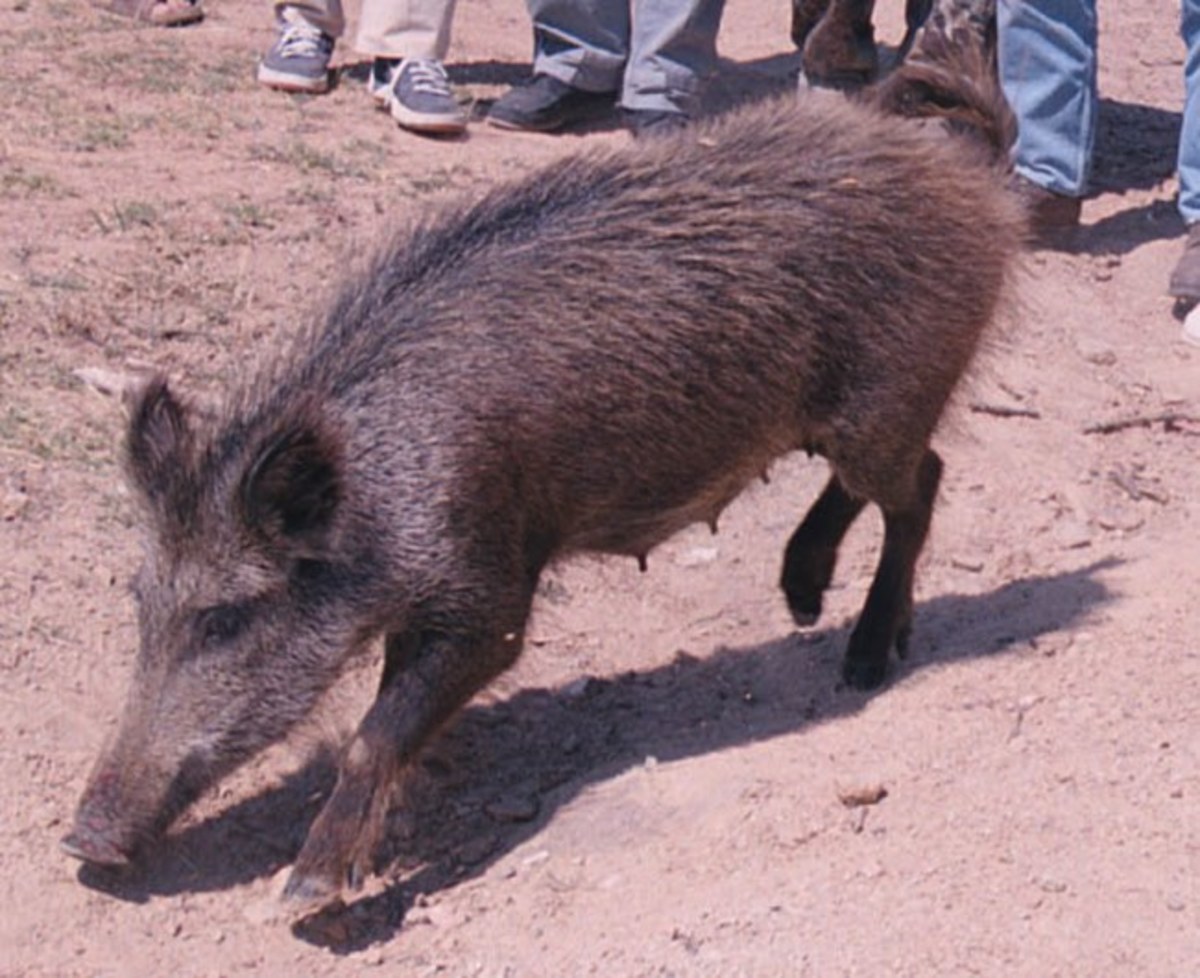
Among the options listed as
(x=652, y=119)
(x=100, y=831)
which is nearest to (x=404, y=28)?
(x=652, y=119)

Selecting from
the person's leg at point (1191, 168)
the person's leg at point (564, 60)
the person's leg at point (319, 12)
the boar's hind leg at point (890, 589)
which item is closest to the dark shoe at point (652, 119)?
the person's leg at point (564, 60)

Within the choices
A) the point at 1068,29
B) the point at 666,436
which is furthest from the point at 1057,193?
the point at 666,436

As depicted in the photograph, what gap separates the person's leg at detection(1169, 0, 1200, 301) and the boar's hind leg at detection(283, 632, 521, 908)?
3.82 meters

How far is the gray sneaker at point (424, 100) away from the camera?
8.06 meters

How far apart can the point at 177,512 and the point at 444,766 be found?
3.66ft

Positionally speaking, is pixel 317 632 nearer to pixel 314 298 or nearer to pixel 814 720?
pixel 814 720

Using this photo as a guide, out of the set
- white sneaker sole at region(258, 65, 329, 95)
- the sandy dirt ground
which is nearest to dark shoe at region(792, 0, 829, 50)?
the sandy dirt ground

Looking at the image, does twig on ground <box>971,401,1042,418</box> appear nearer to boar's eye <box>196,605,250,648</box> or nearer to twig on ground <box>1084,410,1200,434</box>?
twig on ground <box>1084,410,1200,434</box>

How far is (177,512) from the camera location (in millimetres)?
4477

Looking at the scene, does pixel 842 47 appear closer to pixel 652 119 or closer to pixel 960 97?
pixel 652 119

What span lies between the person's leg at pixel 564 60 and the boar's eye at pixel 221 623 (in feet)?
14.2

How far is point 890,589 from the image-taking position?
18.0 feet

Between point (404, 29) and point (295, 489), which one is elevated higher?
point (295, 489)

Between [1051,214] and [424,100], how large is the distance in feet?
8.14
